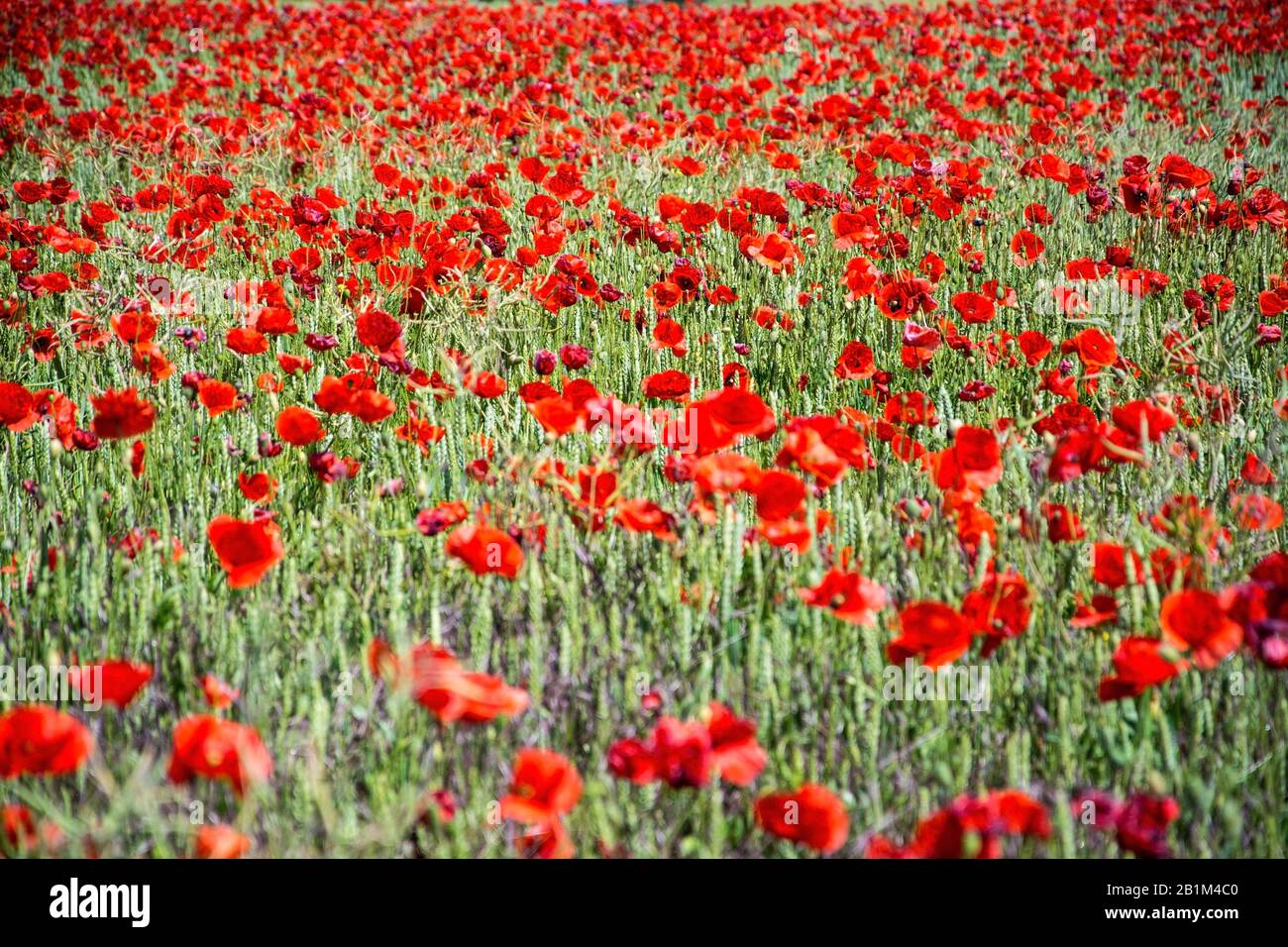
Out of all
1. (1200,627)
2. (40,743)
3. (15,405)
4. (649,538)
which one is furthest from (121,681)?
(1200,627)

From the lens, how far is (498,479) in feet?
6.79

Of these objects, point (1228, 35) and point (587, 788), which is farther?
point (1228, 35)

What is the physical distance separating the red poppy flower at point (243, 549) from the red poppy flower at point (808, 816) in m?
0.81

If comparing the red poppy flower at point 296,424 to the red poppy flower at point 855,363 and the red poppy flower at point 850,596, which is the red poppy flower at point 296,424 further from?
the red poppy flower at point 855,363

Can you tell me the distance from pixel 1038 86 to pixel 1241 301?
328 cm

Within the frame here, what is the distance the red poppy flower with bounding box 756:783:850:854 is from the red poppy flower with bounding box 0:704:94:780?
0.74 meters

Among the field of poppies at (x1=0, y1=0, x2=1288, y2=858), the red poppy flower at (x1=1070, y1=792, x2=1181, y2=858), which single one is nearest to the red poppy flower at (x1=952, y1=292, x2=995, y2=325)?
the field of poppies at (x1=0, y1=0, x2=1288, y2=858)

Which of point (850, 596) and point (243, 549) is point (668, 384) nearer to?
point (850, 596)

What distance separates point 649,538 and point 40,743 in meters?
1.11

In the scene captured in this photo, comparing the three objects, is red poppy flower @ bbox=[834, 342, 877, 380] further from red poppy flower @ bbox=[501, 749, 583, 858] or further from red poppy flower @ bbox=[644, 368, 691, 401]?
red poppy flower @ bbox=[501, 749, 583, 858]

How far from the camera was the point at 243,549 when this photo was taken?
5.09 ft
